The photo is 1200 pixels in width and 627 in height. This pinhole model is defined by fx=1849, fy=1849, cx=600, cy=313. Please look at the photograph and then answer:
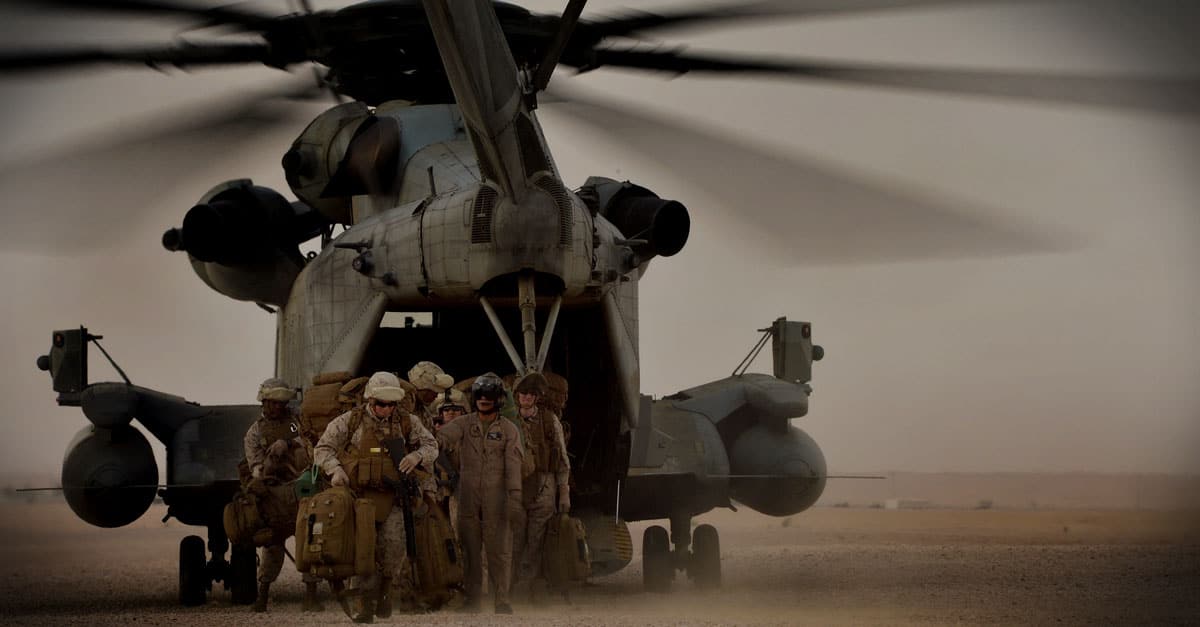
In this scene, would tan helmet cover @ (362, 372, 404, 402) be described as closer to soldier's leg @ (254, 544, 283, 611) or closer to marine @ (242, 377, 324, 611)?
marine @ (242, 377, 324, 611)

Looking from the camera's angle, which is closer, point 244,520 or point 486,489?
point 486,489

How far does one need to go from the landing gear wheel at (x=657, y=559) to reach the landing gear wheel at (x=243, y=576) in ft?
11.9

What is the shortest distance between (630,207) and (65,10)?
16.9 feet

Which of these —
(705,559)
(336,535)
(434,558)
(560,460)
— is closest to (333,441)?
(336,535)

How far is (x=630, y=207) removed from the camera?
14883mm

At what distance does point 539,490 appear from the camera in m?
12.2

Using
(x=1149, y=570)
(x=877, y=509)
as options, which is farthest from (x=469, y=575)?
(x=877, y=509)

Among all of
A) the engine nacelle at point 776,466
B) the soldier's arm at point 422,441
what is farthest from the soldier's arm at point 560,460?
the engine nacelle at point 776,466

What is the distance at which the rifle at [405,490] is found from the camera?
10.7m

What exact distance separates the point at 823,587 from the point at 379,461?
18.9 feet

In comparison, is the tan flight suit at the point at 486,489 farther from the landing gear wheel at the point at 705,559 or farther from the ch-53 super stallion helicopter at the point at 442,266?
the landing gear wheel at the point at 705,559

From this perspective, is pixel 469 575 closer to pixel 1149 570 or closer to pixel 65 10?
pixel 65 10

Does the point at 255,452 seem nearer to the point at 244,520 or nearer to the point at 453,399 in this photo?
the point at 244,520

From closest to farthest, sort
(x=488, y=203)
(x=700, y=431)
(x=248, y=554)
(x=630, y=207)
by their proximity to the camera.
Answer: (x=488, y=203), (x=248, y=554), (x=630, y=207), (x=700, y=431)
